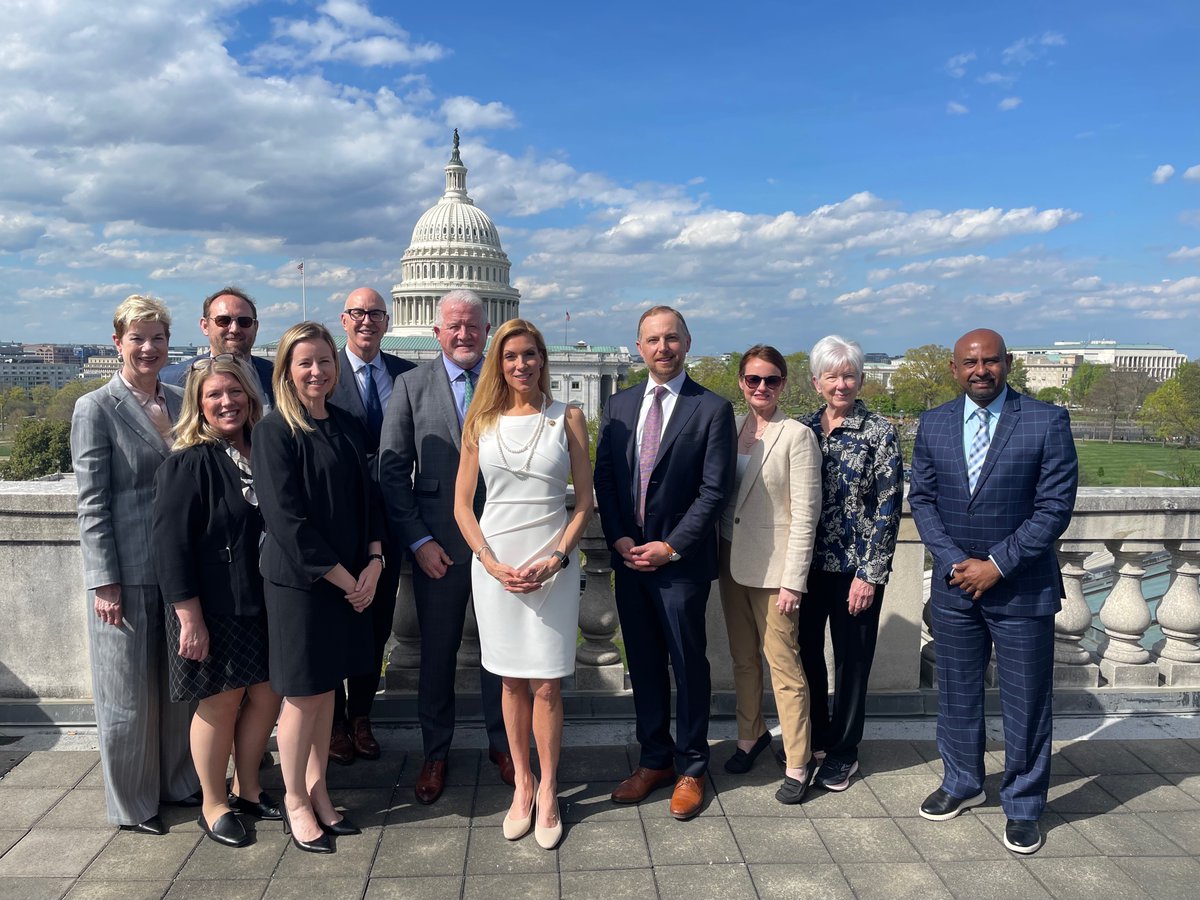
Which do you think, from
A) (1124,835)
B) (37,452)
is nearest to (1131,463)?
(1124,835)

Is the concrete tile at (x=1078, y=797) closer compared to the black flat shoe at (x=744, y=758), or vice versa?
the concrete tile at (x=1078, y=797)

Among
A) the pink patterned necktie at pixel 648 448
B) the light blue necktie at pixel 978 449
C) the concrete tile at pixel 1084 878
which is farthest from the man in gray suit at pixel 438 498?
the concrete tile at pixel 1084 878

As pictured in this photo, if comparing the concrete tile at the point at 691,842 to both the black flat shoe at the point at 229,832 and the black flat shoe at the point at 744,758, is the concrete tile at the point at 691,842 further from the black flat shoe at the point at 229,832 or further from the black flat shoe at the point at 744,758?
the black flat shoe at the point at 229,832

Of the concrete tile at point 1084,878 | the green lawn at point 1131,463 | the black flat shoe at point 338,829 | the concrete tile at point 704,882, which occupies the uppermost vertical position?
the black flat shoe at point 338,829

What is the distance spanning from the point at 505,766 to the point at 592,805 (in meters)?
0.49

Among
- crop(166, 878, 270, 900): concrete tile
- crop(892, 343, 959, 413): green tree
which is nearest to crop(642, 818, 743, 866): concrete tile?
crop(166, 878, 270, 900): concrete tile

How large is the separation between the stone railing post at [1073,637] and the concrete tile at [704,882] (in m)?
2.73

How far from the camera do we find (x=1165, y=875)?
11.1 ft

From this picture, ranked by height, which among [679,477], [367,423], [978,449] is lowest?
[679,477]

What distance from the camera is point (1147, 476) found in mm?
43781

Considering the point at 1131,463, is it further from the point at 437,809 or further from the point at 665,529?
the point at 437,809

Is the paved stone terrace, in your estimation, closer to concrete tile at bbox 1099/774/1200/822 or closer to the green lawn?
concrete tile at bbox 1099/774/1200/822

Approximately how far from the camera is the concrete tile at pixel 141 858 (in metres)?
3.42

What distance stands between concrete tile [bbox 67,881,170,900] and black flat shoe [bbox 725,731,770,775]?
8.50 feet
